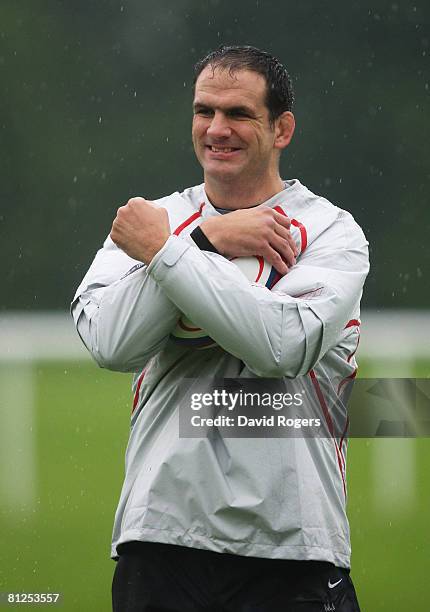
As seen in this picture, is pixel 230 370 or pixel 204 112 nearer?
pixel 230 370

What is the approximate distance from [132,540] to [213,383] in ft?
1.04

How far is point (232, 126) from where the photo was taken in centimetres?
256

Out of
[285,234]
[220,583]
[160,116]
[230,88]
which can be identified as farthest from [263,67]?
[160,116]

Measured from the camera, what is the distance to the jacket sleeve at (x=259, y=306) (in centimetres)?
231

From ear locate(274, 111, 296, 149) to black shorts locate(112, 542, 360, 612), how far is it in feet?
2.64

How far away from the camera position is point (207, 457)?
2.40 metres

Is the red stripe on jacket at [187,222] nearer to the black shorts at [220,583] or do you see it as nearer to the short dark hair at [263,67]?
the short dark hair at [263,67]

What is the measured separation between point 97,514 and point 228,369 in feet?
13.0

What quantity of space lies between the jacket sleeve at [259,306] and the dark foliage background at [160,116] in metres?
12.4

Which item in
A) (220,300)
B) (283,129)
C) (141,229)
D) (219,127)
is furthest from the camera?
(283,129)

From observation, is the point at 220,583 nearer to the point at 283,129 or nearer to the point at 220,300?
the point at 220,300

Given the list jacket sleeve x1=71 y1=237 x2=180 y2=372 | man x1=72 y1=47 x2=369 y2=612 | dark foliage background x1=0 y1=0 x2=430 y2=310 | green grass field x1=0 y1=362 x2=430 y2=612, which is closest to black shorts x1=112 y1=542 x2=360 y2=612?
man x1=72 y1=47 x2=369 y2=612

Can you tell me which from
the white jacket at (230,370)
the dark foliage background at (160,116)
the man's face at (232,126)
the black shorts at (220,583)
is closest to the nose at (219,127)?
the man's face at (232,126)

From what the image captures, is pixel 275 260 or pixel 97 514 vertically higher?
pixel 275 260
